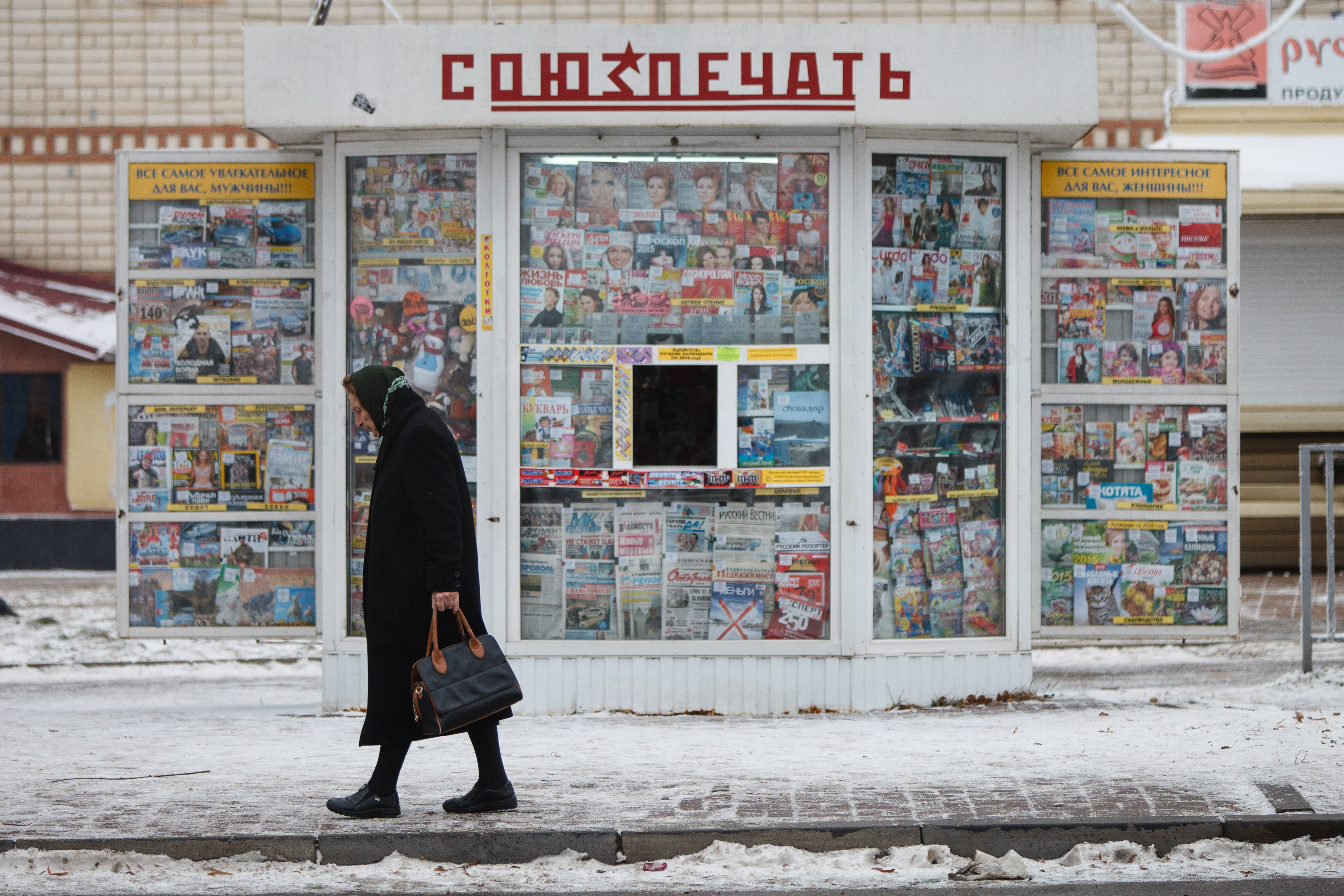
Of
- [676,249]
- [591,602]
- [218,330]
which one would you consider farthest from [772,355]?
[218,330]

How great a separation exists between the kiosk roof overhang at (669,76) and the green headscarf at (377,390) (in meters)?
2.19

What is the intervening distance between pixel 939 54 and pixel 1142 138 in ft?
35.6

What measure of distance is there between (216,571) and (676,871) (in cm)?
416

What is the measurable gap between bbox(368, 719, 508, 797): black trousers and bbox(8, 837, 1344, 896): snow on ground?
37cm

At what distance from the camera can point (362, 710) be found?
7.50 meters

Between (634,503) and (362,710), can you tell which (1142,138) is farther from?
(362,710)

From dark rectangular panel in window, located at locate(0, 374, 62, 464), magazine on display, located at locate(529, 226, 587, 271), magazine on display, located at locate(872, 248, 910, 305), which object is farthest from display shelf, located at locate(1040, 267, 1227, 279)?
dark rectangular panel in window, located at locate(0, 374, 62, 464)

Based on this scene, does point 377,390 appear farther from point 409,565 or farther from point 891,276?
point 891,276

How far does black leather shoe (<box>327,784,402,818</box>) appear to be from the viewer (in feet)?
17.1

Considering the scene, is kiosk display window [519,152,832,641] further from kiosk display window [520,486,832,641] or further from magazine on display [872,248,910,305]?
magazine on display [872,248,910,305]

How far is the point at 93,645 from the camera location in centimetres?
1151

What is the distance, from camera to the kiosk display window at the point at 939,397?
7.54 metres

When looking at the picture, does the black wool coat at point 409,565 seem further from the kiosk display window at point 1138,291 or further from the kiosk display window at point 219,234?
the kiosk display window at point 1138,291

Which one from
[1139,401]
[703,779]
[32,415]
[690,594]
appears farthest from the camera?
[32,415]
